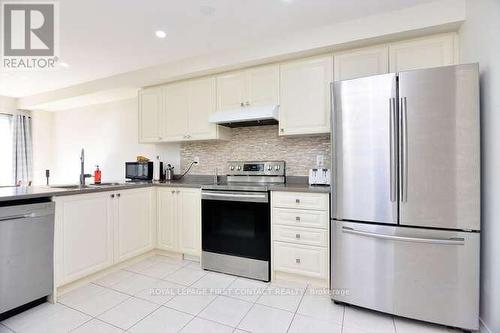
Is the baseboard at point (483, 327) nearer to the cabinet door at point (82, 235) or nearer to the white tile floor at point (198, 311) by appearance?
the white tile floor at point (198, 311)

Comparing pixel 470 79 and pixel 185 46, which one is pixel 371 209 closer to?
pixel 470 79

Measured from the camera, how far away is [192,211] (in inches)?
111

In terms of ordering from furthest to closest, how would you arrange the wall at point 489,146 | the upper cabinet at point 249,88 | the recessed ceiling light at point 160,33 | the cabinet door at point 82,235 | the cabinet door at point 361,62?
the upper cabinet at point 249,88, the recessed ceiling light at point 160,33, the cabinet door at point 361,62, the cabinet door at point 82,235, the wall at point 489,146

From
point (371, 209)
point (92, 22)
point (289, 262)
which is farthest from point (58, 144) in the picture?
point (371, 209)

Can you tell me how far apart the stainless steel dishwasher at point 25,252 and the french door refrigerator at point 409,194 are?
232 centimetres

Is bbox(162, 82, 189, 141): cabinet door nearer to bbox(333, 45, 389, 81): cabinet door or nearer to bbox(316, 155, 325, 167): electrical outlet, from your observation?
bbox(316, 155, 325, 167): electrical outlet

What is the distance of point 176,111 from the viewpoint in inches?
126

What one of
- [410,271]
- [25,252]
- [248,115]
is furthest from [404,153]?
[25,252]

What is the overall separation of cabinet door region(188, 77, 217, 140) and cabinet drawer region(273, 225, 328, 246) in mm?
1358

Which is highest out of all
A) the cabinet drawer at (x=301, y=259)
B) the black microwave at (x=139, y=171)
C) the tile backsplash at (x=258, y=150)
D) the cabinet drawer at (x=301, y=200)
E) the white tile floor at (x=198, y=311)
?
the tile backsplash at (x=258, y=150)

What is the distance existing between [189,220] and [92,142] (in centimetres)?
292

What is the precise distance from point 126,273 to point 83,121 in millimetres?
3343

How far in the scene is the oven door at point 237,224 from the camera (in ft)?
7.81

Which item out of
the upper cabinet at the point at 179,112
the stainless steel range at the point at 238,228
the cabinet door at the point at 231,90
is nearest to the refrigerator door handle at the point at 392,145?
the stainless steel range at the point at 238,228
